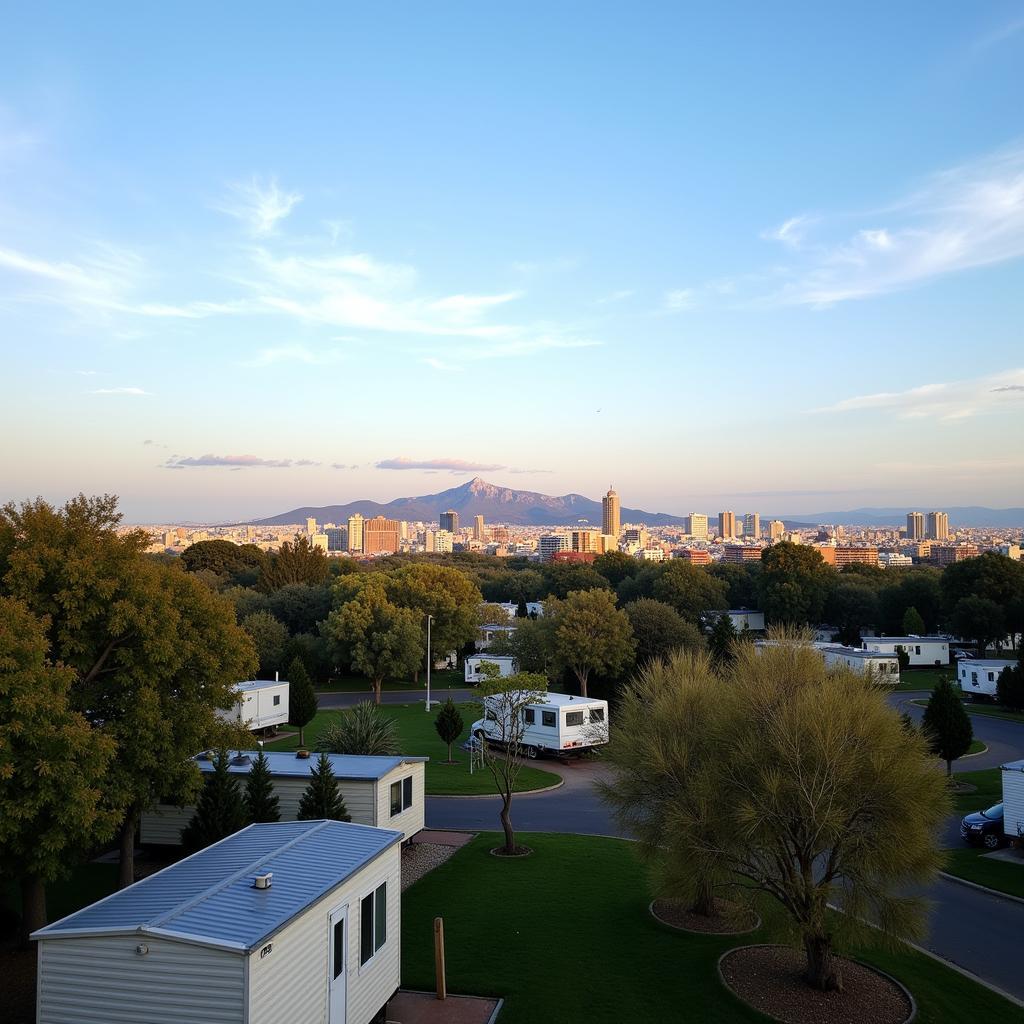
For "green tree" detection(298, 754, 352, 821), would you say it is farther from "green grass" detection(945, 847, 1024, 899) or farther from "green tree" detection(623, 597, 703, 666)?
"green tree" detection(623, 597, 703, 666)

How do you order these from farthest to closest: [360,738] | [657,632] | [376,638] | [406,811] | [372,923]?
[376,638] < [657,632] < [360,738] < [406,811] < [372,923]

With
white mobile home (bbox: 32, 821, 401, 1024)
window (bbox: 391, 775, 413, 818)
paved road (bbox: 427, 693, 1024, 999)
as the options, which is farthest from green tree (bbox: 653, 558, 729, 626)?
white mobile home (bbox: 32, 821, 401, 1024)

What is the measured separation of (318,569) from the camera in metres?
75.4

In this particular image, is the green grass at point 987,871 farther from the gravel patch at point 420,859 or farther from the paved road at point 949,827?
the gravel patch at point 420,859

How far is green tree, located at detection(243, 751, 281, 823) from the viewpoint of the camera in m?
18.5

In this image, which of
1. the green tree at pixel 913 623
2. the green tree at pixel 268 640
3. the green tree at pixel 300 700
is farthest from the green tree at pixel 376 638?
the green tree at pixel 913 623

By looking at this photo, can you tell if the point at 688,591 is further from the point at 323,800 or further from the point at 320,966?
the point at 320,966

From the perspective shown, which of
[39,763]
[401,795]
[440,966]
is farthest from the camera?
[401,795]

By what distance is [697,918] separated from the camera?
53.5 feet

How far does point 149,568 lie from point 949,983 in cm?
1580

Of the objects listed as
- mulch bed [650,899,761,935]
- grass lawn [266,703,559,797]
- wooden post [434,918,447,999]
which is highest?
wooden post [434,918,447,999]

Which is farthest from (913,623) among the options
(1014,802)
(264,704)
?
(264,704)

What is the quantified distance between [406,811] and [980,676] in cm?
4050

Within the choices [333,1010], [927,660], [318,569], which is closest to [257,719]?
[333,1010]
